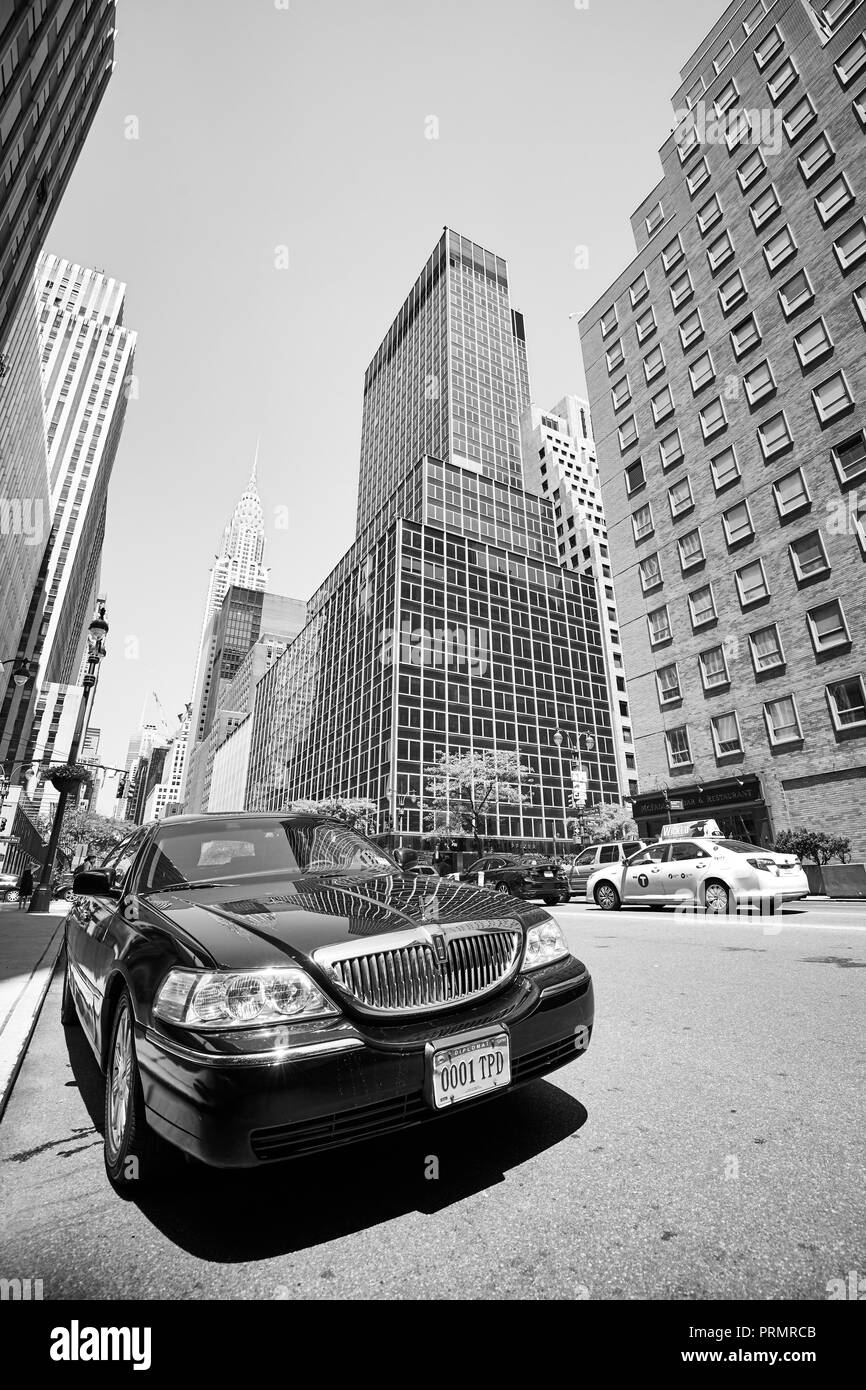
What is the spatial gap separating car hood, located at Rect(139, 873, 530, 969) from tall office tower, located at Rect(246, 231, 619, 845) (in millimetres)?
44975

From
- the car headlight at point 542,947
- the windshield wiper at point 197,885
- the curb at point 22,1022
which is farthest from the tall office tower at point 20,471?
the car headlight at point 542,947

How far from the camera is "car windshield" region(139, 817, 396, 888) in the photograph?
3.62m

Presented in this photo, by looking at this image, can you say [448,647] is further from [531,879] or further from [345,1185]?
[345,1185]

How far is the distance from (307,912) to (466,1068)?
3.14 ft

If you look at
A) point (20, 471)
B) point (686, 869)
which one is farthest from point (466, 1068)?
point (20, 471)

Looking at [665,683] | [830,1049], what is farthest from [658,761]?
[830,1049]

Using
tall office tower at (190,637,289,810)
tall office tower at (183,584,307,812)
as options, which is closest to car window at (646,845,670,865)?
tall office tower at (190,637,289,810)

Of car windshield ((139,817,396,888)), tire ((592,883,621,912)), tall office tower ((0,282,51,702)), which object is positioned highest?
tall office tower ((0,282,51,702))

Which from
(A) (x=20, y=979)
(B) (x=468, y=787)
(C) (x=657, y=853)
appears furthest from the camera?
(B) (x=468, y=787)

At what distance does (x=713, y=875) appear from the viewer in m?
11.8

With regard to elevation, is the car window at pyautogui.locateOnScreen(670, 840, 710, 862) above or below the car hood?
above

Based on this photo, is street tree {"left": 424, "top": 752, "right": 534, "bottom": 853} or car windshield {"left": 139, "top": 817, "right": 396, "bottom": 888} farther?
street tree {"left": 424, "top": 752, "right": 534, "bottom": 853}

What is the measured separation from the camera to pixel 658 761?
29.6 metres

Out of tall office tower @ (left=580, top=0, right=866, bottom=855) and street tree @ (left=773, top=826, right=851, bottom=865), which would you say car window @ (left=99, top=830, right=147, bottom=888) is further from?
tall office tower @ (left=580, top=0, right=866, bottom=855)
